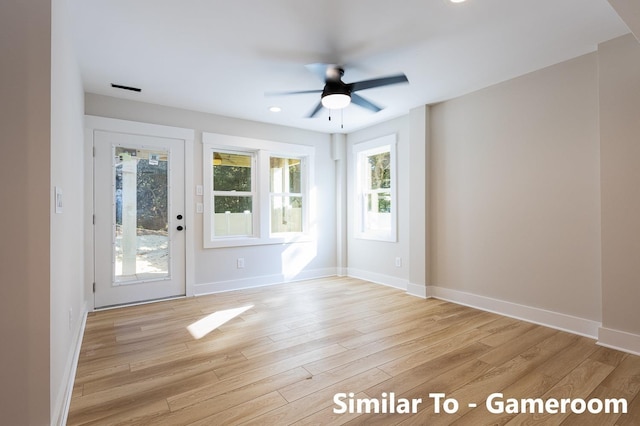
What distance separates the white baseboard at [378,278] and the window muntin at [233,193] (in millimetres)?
1937

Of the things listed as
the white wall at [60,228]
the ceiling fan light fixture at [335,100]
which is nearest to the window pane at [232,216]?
the white wall at [60,228]

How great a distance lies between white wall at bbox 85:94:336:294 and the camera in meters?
3.96

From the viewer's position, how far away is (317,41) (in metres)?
2.54

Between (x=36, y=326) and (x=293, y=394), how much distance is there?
1.41 meters

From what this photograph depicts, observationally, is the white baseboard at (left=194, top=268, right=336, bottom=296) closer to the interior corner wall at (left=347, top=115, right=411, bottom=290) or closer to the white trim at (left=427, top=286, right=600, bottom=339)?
the interior corner wall at (left=347, top=115, right=411, bottom=290)

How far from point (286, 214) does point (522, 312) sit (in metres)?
3.52

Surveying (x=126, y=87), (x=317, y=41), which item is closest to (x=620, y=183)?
(x=317, y=41)

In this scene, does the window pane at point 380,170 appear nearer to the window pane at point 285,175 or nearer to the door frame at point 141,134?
Result: the window pane at point 285,175

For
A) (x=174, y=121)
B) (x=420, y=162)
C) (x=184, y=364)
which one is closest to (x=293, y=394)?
(x=184, y=364)

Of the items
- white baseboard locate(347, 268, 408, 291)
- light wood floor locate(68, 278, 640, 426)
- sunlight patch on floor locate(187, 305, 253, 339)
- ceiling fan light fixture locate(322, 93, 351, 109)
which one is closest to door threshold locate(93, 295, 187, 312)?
light wood floor locate(68, 278, 640, 426)

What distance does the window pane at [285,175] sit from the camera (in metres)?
5.09

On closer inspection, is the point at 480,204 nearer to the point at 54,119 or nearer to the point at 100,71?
the point at 54,119

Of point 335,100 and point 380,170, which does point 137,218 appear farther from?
point 380,170

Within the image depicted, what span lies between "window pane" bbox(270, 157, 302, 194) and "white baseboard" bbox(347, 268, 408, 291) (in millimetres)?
1728
